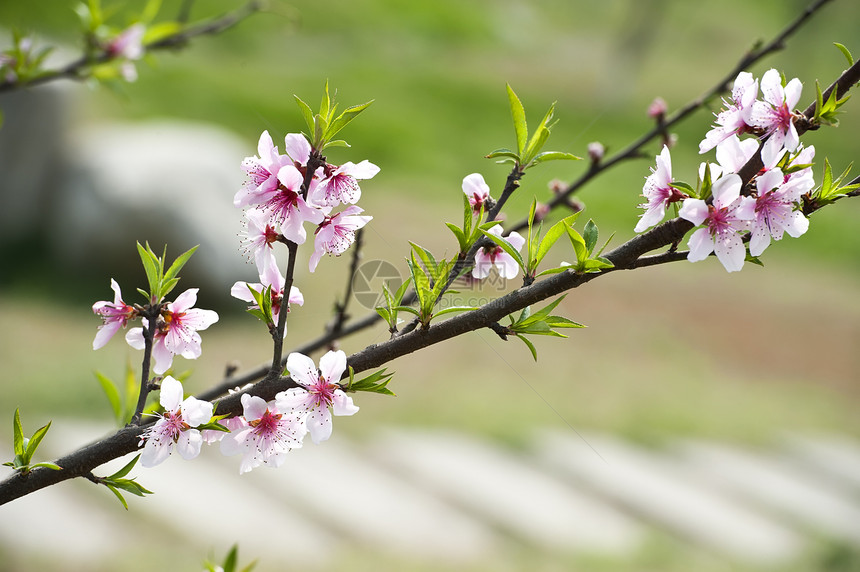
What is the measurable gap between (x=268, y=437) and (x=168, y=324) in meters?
0.10

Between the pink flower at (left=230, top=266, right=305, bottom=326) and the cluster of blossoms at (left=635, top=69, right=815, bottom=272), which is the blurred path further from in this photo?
the cluster of blossoms at (left=635, top=69, right=815, bottom=272)

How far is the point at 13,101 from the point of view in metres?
4.09

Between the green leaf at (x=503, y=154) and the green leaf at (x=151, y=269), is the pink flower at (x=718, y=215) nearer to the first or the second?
the green leaf at (x=503, y=154)

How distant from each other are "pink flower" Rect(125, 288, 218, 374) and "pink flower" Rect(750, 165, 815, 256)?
1.06 feet

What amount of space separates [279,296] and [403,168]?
18.7 feet

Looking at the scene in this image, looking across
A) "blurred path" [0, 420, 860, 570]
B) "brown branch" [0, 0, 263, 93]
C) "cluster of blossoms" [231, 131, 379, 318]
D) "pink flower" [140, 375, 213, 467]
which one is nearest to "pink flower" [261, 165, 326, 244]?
"cluster of blossoms" [231, 131, 379, 318]

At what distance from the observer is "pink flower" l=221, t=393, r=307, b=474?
0.49 meters

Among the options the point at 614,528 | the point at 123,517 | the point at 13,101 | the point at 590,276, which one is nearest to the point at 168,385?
the point at 590,276

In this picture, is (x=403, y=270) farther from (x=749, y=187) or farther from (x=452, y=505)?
(x=452, y=505)

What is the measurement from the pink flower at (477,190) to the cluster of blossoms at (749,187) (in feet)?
0.36

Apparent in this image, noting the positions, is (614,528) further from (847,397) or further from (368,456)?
(847,397)

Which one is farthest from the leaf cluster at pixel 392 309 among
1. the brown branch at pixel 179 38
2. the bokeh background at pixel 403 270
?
the brown branch at pixel 179 38

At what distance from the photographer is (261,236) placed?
50 centimetres

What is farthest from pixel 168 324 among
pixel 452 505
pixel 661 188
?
pixel 452 505
